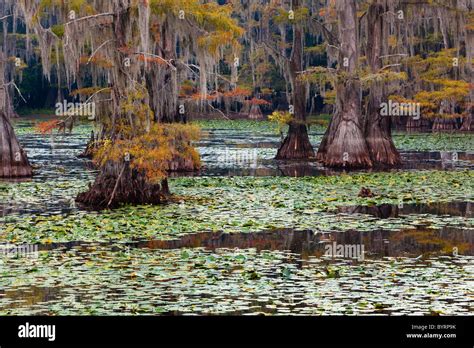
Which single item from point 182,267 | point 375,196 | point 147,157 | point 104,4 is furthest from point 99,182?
point 182,267

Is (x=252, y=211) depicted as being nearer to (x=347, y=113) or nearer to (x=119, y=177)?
(x=119, y=177)

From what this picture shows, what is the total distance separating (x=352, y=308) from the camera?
36.7ft

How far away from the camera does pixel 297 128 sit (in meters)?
35.4

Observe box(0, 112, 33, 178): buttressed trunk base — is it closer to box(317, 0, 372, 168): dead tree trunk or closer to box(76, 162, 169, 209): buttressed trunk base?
box(76, 162, 169, 209): buttressed trunk base

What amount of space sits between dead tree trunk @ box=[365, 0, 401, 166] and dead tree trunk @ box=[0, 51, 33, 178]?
1030 centimetres

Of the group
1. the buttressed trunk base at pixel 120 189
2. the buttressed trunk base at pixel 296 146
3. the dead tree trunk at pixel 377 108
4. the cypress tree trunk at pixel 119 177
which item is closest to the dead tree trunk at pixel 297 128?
the buttressed trunk base at pixel 296 146

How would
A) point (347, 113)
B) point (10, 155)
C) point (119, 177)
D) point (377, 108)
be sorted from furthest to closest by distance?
point (377, 108) → point (347, 113) → point (10, 155) → point (119, 177)

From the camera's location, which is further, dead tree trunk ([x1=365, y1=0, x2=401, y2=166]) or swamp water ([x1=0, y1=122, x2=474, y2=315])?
dead tree trunk ([x1=365, y1=0, x2=401, y2=166])

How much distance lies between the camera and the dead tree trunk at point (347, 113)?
3077cm

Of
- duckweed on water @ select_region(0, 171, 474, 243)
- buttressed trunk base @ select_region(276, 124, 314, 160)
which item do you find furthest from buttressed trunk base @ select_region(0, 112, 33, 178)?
buttressed trunk base @ select_region(276, 124, 314, 160)

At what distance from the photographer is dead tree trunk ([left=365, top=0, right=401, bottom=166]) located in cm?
3203

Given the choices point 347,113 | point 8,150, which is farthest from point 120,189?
point 347,113

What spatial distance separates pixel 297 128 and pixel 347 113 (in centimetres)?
416

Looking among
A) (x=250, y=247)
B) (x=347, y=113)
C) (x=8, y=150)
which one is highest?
(x=347, y=113)
